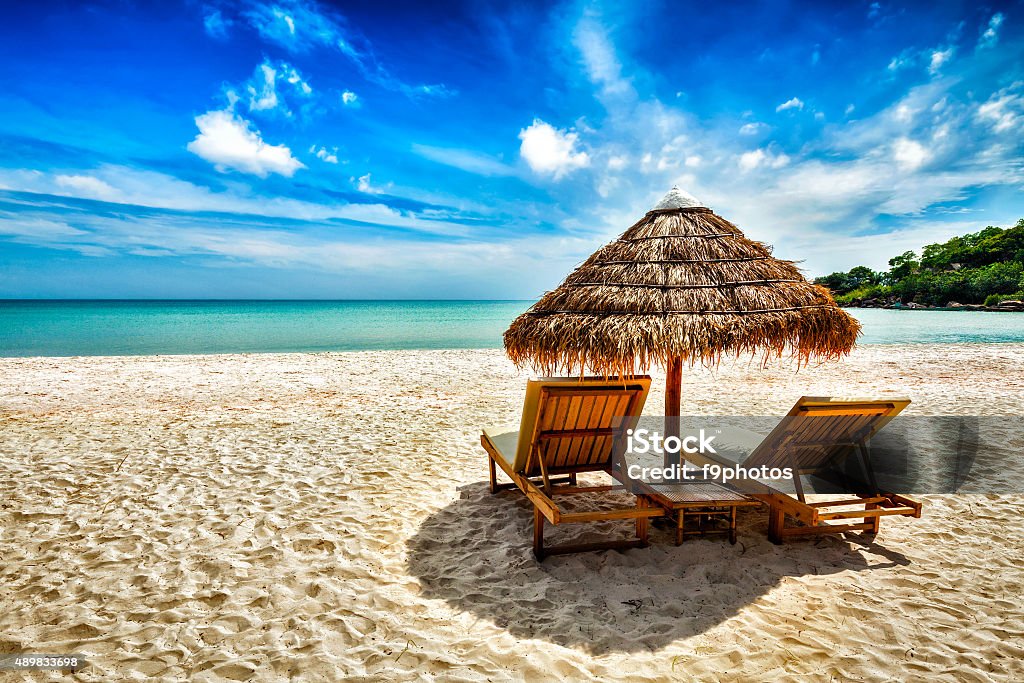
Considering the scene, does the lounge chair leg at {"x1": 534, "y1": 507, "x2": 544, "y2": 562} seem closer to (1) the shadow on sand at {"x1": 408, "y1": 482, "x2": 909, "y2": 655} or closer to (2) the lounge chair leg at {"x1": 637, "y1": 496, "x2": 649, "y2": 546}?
(1) the shadow on sand at {"x1": 408, "y1": 482, "x2": 909, "y2": 655}

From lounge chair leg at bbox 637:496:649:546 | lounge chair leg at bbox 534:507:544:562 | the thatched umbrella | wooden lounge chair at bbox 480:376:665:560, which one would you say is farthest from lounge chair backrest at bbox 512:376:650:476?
lounge chair leg at bbox 637:496:649:546

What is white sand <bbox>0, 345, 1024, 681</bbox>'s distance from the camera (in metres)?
2.55

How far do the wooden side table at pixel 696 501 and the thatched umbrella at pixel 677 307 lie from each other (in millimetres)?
622

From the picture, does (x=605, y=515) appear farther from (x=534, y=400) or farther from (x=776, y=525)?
(x=776, y=525)

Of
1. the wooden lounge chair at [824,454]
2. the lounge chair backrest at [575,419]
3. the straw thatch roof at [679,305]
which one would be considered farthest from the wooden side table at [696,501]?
the straw thatch roof at [679,305]

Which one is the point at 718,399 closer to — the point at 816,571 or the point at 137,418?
the point at 816,571

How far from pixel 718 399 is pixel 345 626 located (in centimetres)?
778

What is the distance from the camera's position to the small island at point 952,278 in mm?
43031

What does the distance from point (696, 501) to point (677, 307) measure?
1.28 metres

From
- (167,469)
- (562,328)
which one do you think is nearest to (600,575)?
(562,328)

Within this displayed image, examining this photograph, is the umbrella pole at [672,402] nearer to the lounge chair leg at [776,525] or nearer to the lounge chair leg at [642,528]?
the lounge chair leg at [642,528]

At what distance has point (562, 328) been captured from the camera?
3.83 metres

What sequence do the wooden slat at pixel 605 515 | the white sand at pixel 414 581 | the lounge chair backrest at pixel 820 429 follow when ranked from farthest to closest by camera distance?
Answer: the lounge chair backrest at pixel 820 429, the wooden slat at pixel 605 515, the white sand at pixel 414 581

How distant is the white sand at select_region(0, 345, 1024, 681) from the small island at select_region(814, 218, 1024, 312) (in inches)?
1749
